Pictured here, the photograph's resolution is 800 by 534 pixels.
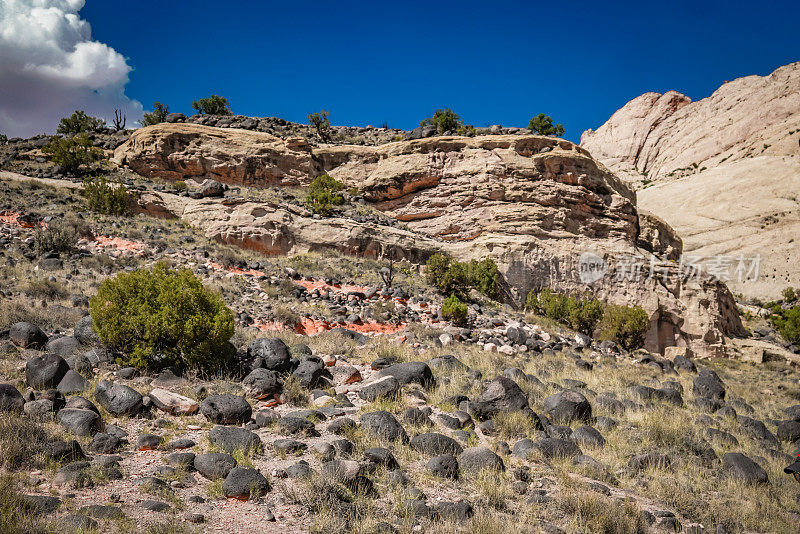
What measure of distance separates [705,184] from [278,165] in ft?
214

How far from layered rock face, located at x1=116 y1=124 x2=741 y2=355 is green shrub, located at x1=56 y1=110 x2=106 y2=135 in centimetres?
1248

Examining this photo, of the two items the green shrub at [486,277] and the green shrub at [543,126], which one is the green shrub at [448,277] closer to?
the green shrub at [486,277]

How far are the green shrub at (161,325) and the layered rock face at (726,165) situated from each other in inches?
2373

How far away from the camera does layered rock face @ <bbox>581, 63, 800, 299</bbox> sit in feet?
167

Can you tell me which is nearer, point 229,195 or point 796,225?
point 229,195

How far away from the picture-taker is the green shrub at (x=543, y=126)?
139 feet

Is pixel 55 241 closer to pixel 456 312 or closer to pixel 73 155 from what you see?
pixel 456 312

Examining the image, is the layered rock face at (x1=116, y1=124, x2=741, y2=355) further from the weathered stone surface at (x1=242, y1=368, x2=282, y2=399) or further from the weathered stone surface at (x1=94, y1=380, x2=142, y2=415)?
the weathered stone surface at (x1=94, y1=380, x2=142, y2=415)

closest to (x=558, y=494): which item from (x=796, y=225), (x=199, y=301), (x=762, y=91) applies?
(x=199, y=301)

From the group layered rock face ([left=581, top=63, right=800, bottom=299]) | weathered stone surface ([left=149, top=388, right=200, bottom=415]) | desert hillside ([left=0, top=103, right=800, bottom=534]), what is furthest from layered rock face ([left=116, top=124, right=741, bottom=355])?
layered rock face ([left=581, top=63, right=800, bottom=299])

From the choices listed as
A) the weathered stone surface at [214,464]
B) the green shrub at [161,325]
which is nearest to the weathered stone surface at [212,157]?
the green shrub at [161,325]

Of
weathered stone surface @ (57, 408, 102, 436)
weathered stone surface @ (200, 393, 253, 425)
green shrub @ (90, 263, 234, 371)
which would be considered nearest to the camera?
weathered stone surface @ (57, 408, 102, 436)

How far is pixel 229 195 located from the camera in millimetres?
27219

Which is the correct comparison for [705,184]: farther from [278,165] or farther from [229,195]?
[229,195]
